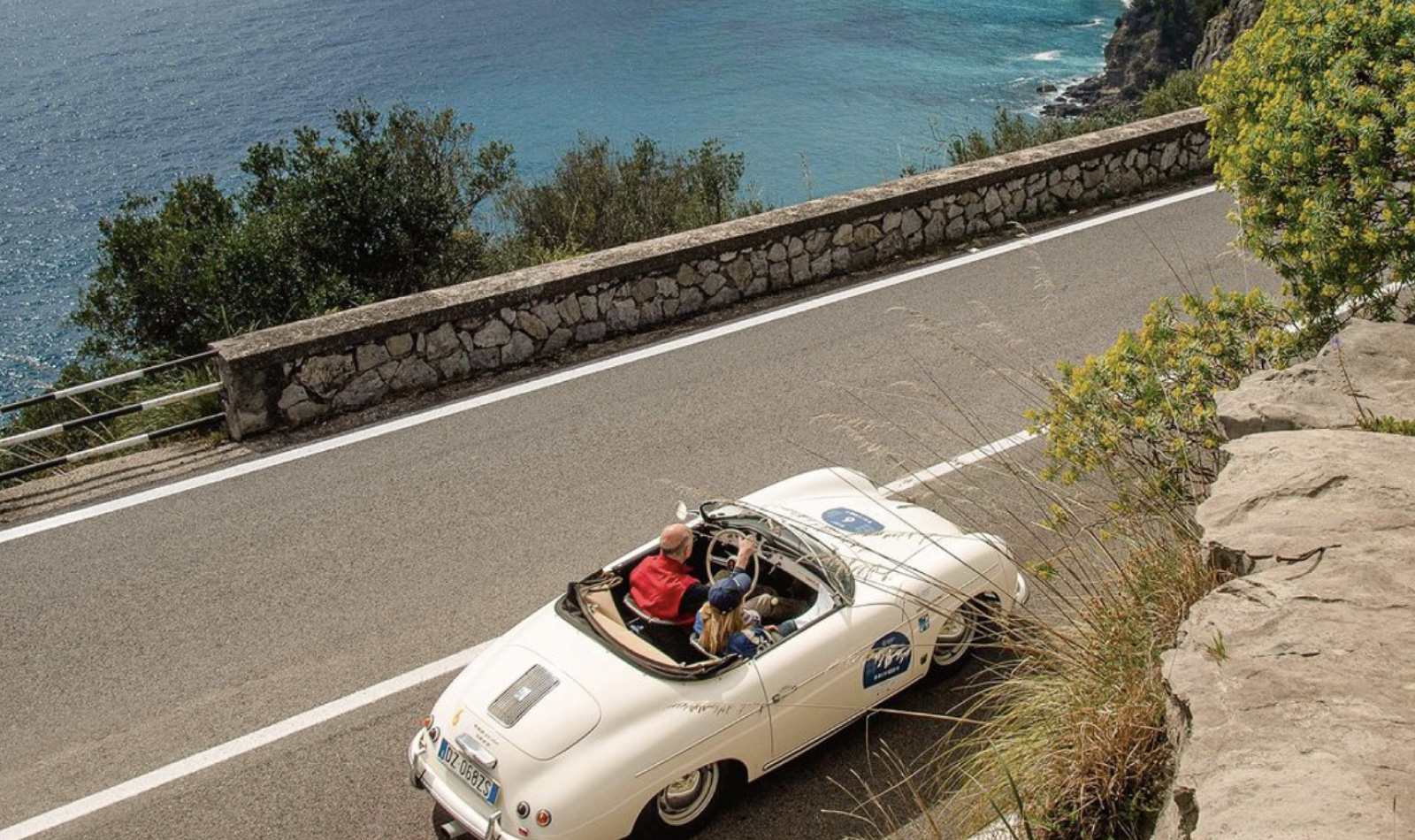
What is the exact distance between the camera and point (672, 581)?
21.8ft

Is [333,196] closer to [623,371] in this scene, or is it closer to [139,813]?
[623,371]

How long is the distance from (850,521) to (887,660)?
0.99 m

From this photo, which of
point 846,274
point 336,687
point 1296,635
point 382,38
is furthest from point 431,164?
point 382,38

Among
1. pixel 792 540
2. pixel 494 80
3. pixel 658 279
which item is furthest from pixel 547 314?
pixel 494 80

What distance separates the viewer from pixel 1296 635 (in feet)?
14.4

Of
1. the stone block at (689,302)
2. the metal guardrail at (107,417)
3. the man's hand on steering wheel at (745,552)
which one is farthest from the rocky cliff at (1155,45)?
the man's hand on steering wheel at (745,552)

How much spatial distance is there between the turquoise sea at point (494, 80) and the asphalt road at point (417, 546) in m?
35.5

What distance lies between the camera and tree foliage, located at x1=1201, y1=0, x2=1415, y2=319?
23.4 feet

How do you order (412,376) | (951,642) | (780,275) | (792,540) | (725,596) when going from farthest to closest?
(780,275), (412,376), (951,642), (792,540), (725,596)

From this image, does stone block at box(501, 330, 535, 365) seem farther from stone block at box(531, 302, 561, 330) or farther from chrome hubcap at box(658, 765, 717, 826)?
chrome hubcap at box(658, 765, 717, 826)

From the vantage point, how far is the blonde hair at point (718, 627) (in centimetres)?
633

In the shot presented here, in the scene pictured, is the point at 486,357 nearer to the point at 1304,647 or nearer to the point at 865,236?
the point at 865,236

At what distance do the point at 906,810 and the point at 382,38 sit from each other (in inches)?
2834

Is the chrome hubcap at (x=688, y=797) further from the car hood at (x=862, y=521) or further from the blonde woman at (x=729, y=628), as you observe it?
the car hood at (x=862, y=521)
